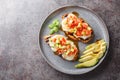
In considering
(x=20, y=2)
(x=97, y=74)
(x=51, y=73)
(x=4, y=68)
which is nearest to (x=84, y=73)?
(x=97, y=74)

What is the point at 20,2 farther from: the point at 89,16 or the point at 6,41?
the point at 89,16

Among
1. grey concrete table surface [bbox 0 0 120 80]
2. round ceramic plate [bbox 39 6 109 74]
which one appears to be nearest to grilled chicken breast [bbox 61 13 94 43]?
→ round ceramic plate [bbox 39 6 109 74]

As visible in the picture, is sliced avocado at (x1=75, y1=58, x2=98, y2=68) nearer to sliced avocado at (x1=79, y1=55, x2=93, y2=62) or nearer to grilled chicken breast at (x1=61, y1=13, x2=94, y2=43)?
sliced avocado at (x1=79, y1=55, x2=93, y2=62)

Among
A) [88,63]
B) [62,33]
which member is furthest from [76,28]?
[88,63]

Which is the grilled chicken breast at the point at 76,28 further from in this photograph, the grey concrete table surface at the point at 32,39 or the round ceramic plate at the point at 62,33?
the grey concrete table surface at the point at 32,39

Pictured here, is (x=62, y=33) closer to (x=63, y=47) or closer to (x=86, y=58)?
(x=63, y=47)
